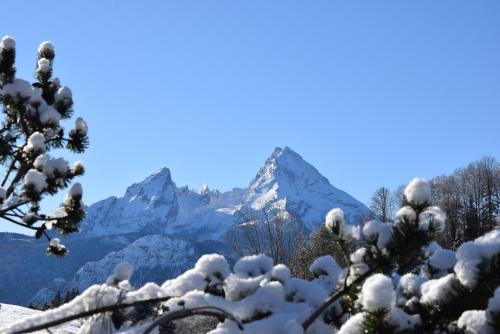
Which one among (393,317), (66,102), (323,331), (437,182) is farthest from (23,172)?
(437,182)

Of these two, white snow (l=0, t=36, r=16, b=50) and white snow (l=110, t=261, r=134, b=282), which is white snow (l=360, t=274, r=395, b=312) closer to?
white snow (l=110, t=261, r=134, b=282)

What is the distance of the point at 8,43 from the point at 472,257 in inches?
263

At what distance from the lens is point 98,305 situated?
2.35 m

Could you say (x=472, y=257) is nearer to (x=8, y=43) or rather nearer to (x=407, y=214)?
(x=407, y=214)

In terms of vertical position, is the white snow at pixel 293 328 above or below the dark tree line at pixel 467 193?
below

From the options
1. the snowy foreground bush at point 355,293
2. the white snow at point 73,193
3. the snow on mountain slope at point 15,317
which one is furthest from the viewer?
the snow on mountain slope at point 15,317

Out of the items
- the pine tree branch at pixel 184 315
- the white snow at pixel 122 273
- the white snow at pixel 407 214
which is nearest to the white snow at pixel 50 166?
the white snow at pixel 122 273

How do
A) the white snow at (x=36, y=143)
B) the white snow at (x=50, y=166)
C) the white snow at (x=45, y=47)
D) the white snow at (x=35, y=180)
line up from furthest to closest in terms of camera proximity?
the white snow at (x=45, y=47)
the white snow at (x=36, y=143)
the white snow at (x=50, y=166)
the white snow at (x=35, y=180)

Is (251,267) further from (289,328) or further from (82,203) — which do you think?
(82,203)

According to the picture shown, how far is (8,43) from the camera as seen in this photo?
7078 millimetres

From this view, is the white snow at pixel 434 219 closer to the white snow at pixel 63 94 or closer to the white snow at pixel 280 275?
the white snow at pixel 280 275

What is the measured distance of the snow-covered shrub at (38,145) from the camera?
19.8 ft

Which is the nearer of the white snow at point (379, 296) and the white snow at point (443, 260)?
the white snow at point (379, 296)

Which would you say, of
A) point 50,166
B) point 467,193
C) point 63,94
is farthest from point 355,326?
point 467,193
